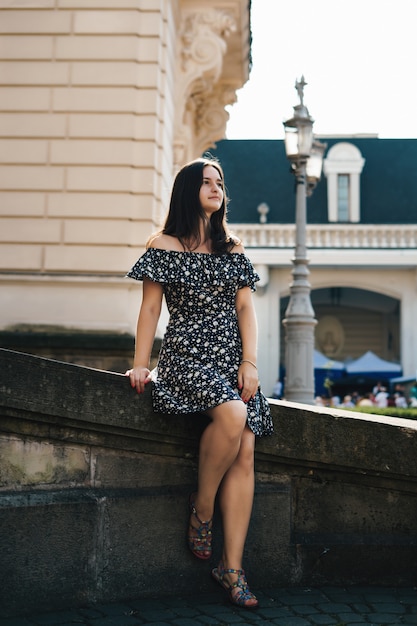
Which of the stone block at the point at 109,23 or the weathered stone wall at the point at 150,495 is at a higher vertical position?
the stone block at the point at 109,23

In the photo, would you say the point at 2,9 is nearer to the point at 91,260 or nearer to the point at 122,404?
the point at 91,260

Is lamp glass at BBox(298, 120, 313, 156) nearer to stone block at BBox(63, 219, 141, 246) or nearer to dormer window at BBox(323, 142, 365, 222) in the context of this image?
stone block at BBox(63, 219, 141, 246)

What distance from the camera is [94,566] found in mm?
3615

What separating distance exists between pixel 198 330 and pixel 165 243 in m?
0.48

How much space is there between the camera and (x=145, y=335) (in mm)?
3865

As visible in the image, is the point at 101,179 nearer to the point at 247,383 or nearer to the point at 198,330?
the point at 198,330

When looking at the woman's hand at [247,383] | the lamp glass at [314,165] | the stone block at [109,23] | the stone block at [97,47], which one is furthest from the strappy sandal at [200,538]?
the lamp glass at [314,165]

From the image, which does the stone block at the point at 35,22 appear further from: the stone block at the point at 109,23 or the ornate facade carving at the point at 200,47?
the ornate facade carving at the point at 200,47

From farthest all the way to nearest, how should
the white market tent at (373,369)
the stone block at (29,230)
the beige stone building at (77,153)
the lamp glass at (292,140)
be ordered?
the white market tent at (373,369)
the lamp glass at (292,140)
the stone block at (29,230)
the beige stone building at (77,153)

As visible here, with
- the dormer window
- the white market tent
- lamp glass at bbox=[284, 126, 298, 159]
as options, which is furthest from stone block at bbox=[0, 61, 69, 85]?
the dormer window

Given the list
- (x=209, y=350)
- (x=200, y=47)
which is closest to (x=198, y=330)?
(x=209, y=350)

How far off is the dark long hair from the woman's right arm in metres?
0.29

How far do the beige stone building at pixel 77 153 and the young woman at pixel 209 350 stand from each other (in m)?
6.70

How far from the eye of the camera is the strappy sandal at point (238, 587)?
3.59 meters
